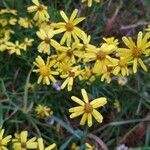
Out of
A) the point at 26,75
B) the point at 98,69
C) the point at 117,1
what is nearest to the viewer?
the point at 98,69

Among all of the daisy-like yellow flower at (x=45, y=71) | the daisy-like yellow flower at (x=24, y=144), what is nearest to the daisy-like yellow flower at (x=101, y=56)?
the daisy-like yellow flower at (x=45, y=71)

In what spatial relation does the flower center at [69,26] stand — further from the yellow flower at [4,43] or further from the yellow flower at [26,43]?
the yellow flower at [4,43]

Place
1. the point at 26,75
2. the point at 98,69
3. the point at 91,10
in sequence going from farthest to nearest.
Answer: the point at 91,10 → the point at 26,75 → the point at 98,69

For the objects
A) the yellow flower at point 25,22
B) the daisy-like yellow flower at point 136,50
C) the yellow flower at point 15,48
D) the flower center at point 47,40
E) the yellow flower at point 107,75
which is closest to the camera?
the daisy-like yellow flower at point 136,50

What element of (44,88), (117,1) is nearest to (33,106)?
(44,88)

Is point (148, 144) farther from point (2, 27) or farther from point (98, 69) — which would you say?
point (2, 27)

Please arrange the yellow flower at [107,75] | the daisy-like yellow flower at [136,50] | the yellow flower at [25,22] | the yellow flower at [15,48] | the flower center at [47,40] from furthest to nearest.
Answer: the yellow flower at [25,22] → the yellow flower at [15,48] → the flower center at [47,40] → the yellow flower at [107,75] → the daisy-like yellow flower at [136,50]
